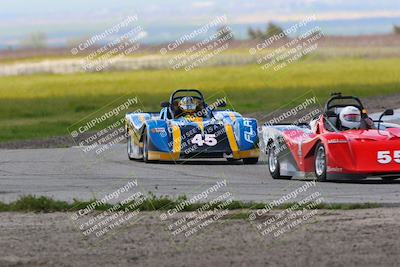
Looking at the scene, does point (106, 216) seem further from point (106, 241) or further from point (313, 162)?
point (313, 162)

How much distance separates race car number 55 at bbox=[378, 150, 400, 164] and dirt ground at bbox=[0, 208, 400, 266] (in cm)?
421

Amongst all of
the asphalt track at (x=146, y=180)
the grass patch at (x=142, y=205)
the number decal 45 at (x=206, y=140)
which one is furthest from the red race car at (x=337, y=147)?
the grass patch at (x=142, y=205)

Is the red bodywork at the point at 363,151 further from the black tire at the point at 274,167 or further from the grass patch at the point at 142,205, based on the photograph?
the grass patch at the point at 142,205

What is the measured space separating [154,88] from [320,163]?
169 feet

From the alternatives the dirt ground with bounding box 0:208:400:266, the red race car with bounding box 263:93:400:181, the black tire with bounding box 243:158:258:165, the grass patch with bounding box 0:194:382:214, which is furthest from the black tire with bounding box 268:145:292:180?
the dirt ground with bounding box 0:208:400:266

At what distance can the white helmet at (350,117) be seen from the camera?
20.0 metres

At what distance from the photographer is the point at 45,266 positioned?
38.2 ft

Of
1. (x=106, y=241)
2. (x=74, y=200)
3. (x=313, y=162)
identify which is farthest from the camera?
(x=313, y=162)

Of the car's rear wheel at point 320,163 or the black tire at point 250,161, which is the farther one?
the black tire at point 250,161

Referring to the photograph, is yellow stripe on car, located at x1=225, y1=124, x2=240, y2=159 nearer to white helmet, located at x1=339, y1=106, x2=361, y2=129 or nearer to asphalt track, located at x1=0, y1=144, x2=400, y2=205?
asphalt track, located at x1=0, y1=144, x2=400, y2=205

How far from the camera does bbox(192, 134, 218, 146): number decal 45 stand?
79.9 ft

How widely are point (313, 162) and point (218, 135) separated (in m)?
4.57

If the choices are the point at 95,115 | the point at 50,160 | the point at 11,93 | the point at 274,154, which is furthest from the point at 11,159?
the point at 11,93

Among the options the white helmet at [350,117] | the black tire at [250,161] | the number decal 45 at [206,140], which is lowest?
the black tire at [250,161]
